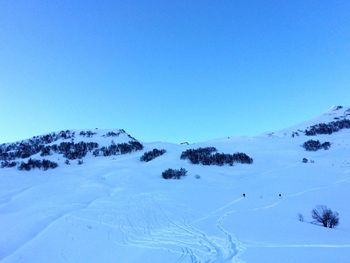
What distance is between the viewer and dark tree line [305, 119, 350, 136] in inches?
2758

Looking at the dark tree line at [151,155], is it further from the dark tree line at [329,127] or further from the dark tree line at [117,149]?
the dark tree line at [329,127]

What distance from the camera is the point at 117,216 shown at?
62.3ft

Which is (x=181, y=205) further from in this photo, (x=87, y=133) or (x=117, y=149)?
(x=87, y=133)

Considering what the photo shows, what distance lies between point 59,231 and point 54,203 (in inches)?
341

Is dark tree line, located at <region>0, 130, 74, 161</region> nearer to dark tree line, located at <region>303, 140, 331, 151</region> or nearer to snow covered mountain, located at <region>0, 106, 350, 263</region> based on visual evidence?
snow covered mountain, located at <region>0, 106, 350, 263</region>

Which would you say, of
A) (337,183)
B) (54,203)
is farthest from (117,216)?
(337,183)

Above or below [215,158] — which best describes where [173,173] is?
below

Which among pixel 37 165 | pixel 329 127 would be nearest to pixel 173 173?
pixel 37 165

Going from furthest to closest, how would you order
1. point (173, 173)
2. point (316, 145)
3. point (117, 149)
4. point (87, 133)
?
1. point (87, 133)
2. point (117, 149)
3. point (316, 145)
4. point (173, 173)

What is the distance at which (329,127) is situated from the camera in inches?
2862

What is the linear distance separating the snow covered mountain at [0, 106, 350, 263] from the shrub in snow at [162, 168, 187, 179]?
619 millimetres

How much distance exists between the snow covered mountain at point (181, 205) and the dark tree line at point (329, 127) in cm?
1106

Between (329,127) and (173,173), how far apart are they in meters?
50.0

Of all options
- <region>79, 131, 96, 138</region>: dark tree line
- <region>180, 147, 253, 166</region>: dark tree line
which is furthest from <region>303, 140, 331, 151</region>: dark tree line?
<region>79, 131, 96, 138</region>: dark tree line
